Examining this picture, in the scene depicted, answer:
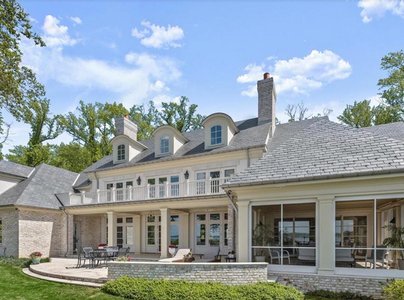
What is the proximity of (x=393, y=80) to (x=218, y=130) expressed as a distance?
2008 cm

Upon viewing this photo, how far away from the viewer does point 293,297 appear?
34.8 feet

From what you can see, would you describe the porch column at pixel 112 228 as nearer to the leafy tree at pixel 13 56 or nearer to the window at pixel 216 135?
the window at pixel 216 135

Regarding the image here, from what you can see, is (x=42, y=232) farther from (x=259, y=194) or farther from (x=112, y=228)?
(x=259, y=194)

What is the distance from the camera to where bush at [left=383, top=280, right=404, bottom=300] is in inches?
384

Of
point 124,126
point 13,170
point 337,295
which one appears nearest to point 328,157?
point 337,295

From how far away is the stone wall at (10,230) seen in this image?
831 inches

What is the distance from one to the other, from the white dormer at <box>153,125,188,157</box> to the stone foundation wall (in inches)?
454

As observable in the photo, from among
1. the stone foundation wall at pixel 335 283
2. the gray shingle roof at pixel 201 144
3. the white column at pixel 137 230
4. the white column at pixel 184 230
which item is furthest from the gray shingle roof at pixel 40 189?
the stone foundation wall at pixel 335 283

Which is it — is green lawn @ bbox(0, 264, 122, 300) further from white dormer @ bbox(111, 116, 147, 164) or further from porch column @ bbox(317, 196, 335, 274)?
white dormer @ bbox(111, 116, 147, 164)

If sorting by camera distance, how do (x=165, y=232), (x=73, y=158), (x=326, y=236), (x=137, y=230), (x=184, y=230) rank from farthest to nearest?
1. (x=73, y=158)
2. (x=137, y=230)
3. (x=184, y=230)
4. (x=165, y=232)
5. (x=326, y=236)

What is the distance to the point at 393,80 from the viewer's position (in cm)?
3184

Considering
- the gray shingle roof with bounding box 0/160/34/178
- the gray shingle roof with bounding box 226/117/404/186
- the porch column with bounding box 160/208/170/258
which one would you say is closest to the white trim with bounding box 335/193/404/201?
the gray shingle roof with bounding box 226/117/404/186

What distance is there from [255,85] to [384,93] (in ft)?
56.1

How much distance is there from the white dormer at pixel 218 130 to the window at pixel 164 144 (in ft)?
9.68
